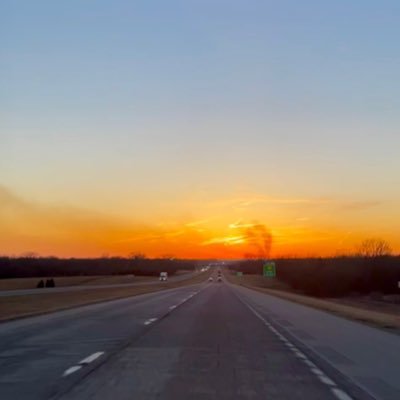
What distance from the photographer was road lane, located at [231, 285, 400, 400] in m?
11.7

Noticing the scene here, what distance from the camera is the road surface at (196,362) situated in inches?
413

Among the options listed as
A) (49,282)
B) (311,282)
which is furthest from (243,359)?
(311,282)

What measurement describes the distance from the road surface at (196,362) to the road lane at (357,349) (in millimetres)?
18

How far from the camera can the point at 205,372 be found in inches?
498

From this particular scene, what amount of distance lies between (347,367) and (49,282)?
83.1 meters

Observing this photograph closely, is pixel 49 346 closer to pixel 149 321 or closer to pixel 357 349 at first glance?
pixel 357 349

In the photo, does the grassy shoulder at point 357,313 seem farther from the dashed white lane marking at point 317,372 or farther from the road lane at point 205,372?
the road lane at point 205,372

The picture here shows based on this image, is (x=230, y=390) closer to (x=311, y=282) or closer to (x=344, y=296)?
(x=344, y=296)

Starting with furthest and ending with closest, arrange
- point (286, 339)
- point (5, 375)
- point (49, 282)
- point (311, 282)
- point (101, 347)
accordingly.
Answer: point (311, 282) → point (49, 282) → point (286, 339) → point (101, 347) → point (5, 375)

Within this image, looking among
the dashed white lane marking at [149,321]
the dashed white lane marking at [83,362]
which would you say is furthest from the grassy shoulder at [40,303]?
the dashed white lane marking at [83,362]

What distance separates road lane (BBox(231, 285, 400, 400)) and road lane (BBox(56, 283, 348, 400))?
0.66 meters

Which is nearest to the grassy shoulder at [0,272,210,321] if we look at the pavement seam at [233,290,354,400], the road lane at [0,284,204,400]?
the road lane at [0,284,204,400]

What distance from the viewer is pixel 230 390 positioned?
416 inches

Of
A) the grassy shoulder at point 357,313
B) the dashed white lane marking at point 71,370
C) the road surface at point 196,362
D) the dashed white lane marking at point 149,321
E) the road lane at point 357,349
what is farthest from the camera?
the grassy shoulder at point 357,313
